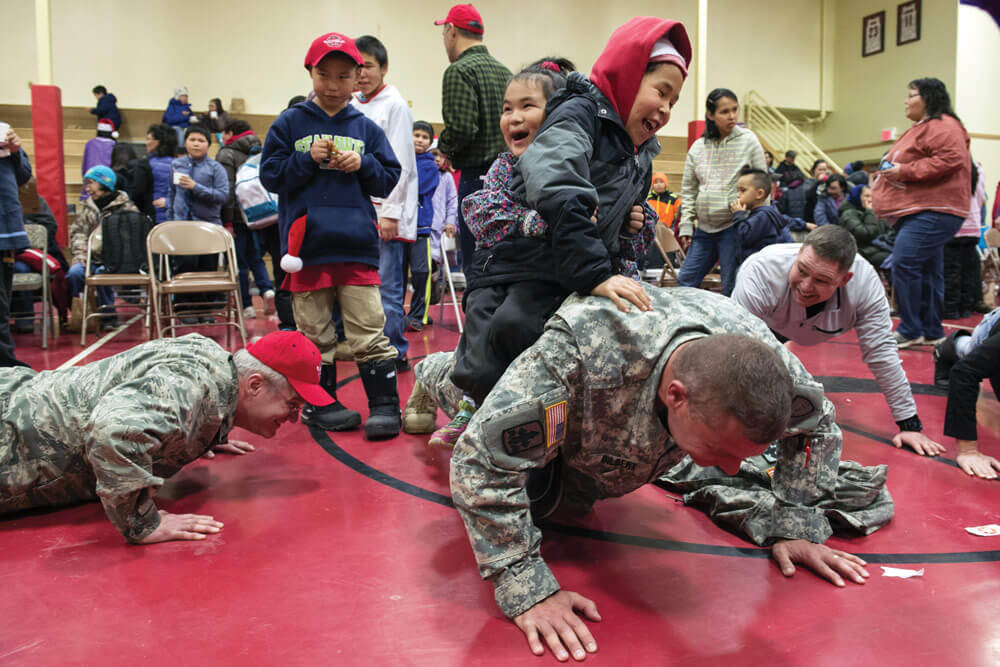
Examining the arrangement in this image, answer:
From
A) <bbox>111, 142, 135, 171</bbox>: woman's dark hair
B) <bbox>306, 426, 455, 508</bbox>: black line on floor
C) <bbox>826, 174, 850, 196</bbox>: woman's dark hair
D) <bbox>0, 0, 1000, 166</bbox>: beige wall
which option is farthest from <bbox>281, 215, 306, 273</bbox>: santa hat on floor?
<bbox>0, 0, 1000, 166</bbox>: beige wall

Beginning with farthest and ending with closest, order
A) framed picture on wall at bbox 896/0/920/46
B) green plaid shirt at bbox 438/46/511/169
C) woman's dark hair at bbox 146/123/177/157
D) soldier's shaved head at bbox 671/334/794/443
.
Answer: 1. framed picture on wall at bbox 896/0/920/46
2. woman's dark hair at bbox 146/123/177/157
3. green plaid shirt at bbox 438/46/511/169
4. soldier's shaved head at bbox 671/334/794/443

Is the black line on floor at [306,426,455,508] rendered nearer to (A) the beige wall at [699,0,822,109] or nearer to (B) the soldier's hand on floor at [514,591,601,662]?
(B) the soldier's hand on floor at [514,591,601,662]

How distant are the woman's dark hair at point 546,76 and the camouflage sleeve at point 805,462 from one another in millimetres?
1164

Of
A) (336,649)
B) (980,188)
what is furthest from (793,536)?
(980,188)

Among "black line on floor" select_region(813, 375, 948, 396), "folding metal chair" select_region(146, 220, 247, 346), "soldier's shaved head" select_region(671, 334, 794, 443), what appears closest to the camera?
"soldier's shaved head" select_region(671, 334, 794, 443)

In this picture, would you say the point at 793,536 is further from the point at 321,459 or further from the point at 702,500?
the point at 321,459

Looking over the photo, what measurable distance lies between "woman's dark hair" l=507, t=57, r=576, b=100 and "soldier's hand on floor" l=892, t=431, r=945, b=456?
1989 mm

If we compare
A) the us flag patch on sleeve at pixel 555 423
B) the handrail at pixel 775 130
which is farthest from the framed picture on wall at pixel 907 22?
the us flag patch on sleeve at pixel 555 423

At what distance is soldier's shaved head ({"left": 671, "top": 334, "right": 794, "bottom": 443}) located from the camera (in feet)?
4.30

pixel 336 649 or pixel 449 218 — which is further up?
pixel 449 218

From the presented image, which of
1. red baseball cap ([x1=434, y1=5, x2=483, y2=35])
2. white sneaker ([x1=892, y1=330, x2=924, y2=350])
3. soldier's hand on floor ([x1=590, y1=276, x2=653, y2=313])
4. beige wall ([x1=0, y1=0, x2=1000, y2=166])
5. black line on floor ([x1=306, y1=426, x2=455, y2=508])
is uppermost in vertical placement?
beige wall ([x1=0, y1=0, x2=1000, y2=166])

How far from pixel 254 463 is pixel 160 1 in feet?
43.6

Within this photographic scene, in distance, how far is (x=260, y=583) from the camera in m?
1.74

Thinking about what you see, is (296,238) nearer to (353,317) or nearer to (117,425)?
(353,317)
